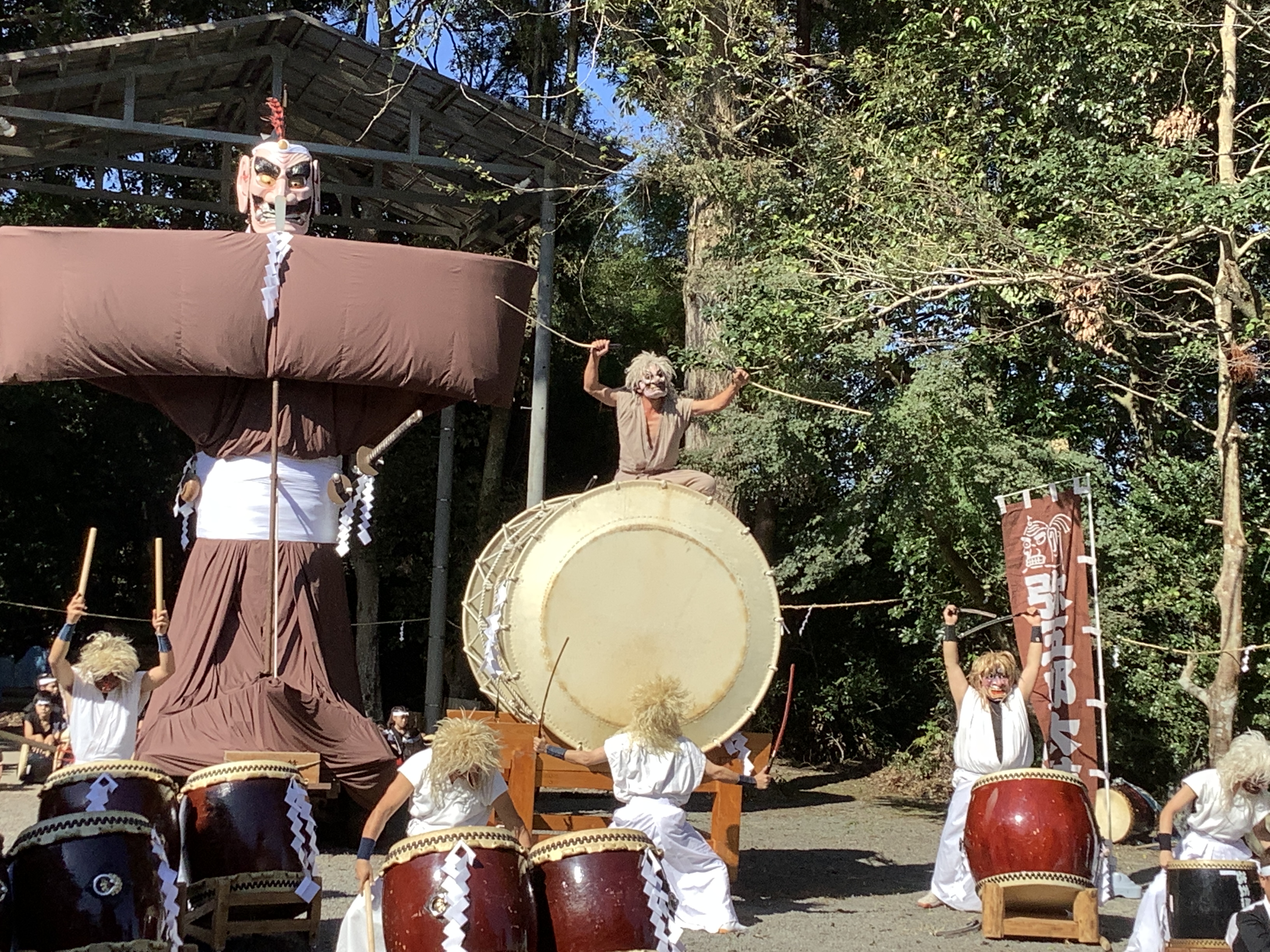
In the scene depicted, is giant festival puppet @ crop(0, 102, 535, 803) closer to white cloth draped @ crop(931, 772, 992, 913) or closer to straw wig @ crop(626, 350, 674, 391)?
straw wig @ crop(626, 350, 674, 391)

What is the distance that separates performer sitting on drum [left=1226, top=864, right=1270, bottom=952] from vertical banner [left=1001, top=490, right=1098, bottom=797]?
2.96m

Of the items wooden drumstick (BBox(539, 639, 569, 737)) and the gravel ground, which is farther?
wooden drumstick (BBox(539, 639, 569, 737))

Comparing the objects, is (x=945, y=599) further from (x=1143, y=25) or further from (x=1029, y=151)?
(x=1143, y=25)

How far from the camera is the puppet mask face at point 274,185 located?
983cm

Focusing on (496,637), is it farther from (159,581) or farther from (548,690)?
(159,581)

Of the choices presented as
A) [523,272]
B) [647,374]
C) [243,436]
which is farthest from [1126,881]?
[243,436]

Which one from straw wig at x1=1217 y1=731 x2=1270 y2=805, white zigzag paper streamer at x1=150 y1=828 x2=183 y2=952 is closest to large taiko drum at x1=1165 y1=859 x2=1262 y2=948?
straw wig at x1=1217 y1=731 x2=1270 y2=805

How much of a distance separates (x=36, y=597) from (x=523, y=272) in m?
11.1

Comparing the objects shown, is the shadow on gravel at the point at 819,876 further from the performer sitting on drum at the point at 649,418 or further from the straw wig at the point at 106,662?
the straw wig at the point at 106,662

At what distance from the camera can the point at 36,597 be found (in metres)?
18.2

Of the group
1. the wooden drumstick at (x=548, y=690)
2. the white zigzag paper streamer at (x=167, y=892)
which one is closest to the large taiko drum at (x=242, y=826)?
the white zigzag paper streamer at (x=167, y=892)

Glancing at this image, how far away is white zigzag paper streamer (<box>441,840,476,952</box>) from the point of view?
5.20m

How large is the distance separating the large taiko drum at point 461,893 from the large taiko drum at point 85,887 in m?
0.88

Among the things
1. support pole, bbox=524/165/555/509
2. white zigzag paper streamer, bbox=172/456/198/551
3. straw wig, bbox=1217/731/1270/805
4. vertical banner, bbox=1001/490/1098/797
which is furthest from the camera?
support pole, bbox=524/165/555/509
